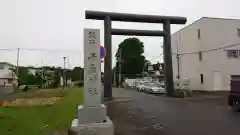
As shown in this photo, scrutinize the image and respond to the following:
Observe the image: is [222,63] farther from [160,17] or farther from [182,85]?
[160,17]

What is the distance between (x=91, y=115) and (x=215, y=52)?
31.1 metres

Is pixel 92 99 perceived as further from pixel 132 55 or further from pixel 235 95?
pixel 132 55

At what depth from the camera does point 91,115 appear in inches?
293

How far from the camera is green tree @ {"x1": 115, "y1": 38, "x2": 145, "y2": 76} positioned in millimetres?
71000

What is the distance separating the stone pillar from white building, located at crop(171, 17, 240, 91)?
3001cm

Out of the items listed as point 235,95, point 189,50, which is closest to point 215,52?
point 189,50

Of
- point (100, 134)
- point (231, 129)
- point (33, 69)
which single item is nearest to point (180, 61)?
point (231, 129)

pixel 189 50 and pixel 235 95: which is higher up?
pixel 189 50

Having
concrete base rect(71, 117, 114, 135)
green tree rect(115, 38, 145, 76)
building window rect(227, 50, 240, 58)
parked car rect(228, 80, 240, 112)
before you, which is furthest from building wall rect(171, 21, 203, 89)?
concrete base rect(71, 117, 114, 135)

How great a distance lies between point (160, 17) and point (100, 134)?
22.5 m

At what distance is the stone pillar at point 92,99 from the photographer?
23.7ft

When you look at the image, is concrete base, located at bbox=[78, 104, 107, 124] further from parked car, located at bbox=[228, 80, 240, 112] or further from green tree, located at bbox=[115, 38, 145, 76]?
green tree, located at bbox=[115, 38, 145, 76]

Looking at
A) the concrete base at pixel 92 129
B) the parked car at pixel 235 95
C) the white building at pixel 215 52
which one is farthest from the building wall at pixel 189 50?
the concrete base at pixel 92 129

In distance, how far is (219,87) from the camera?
35594mm
